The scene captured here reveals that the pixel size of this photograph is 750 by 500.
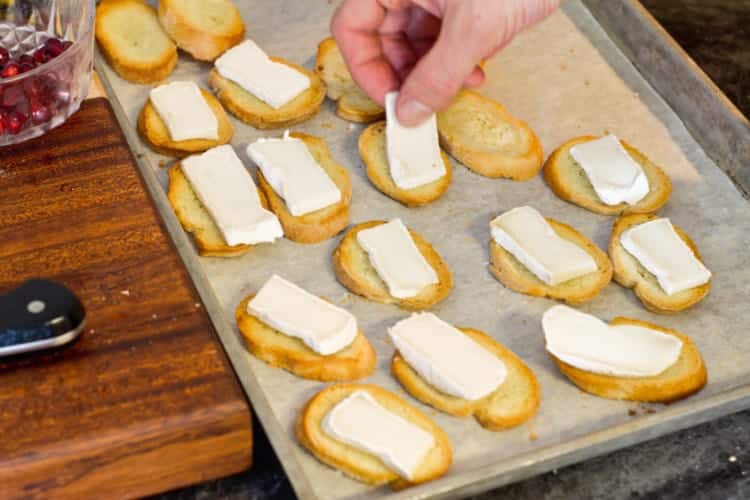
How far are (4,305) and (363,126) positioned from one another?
1.43 metres

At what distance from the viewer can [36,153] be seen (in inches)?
114

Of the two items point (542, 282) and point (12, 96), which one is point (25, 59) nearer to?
point (12, 96)

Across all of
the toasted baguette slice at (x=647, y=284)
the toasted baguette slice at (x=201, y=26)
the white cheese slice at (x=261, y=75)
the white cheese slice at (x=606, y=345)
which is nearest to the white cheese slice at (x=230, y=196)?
the white cheese slice at (x=261, y=75)

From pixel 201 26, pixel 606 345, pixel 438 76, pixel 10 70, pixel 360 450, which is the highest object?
pixel 438 76

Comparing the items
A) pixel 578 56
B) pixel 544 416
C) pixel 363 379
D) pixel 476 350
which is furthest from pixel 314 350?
pixel 578 56

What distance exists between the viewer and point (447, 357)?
98.9 inches

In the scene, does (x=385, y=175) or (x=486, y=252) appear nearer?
(x=486, y=252)

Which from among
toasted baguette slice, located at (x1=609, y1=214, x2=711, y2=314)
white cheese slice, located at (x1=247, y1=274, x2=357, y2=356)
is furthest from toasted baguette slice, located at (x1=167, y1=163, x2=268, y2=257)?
toasted baguette slice, located at (x1=609, y1=214, x2=711, y2=314)

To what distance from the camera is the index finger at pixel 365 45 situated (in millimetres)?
3131

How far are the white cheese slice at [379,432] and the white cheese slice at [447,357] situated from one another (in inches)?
5.5

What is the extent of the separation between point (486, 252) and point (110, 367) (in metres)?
1.14

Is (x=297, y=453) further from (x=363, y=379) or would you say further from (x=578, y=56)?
(x=578, y=56)

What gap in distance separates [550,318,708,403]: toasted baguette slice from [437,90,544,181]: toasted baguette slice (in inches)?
30.9

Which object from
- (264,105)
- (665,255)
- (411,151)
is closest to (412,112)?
(411,151)
